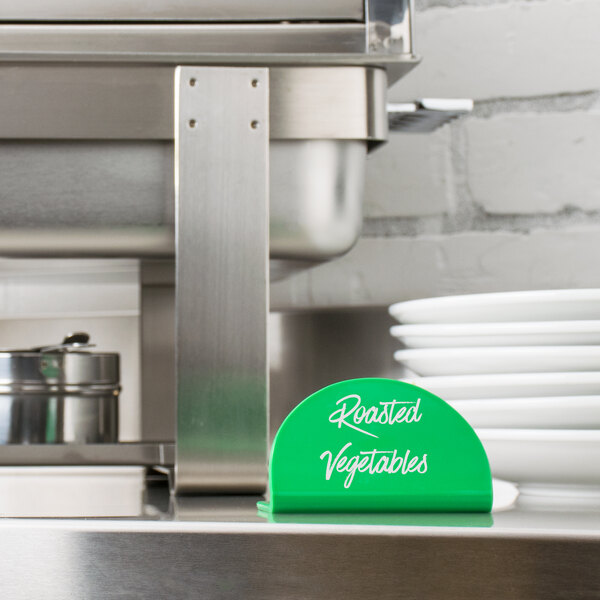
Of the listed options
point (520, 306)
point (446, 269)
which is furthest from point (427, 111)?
point (446, 269)

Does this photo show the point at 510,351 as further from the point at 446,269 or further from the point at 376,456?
the point at 446,269

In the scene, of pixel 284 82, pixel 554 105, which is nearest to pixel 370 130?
pixel 284 82

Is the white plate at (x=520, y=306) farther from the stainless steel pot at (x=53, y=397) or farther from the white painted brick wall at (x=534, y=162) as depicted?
the white painted brick wall at (x=534, y=162)

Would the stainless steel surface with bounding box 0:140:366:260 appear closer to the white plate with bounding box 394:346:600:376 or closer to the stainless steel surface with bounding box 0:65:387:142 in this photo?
the stainless steel surface with bounding box 0:65:387:142

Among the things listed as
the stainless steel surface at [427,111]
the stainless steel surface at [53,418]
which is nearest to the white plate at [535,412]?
the stainless steel surface at [427,111]

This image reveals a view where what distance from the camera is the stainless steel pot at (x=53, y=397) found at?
2.03 ft

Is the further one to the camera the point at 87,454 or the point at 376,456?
the point at 87,454

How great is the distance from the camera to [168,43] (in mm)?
533

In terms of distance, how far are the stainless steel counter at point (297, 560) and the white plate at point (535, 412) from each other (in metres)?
0.09

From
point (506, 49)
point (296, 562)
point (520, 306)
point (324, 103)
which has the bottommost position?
point (296, 562)

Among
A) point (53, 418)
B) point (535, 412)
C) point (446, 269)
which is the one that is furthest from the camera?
point (446, 269)

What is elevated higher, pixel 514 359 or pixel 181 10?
pixel 181 10

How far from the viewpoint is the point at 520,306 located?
47cm

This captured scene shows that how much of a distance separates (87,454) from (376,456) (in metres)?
0.28
